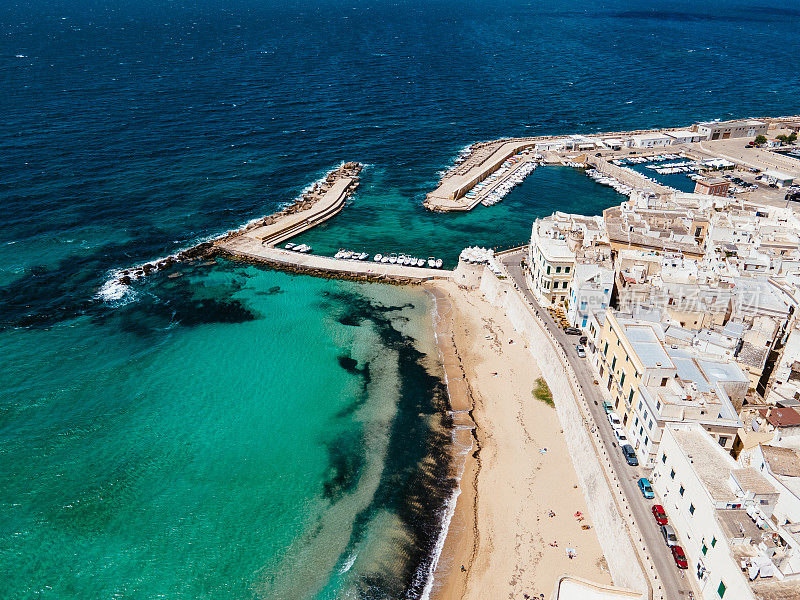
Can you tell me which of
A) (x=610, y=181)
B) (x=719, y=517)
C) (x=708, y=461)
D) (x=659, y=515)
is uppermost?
(x=708, y=461)

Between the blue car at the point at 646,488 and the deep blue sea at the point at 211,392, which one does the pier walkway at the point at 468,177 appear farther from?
the blue car at the point at 646,488

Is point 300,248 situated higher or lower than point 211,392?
higher

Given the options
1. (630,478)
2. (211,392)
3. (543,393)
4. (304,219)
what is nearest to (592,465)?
(630,478)

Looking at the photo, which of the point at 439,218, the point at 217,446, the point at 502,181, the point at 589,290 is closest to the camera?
the point at 217,446

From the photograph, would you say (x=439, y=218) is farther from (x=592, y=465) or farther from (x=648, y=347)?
(x=592, y=465)

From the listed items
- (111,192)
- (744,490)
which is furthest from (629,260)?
(111,192)

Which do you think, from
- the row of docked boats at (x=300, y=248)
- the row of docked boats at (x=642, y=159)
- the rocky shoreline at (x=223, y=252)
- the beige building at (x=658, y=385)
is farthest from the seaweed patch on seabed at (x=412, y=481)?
the row of docked boats at (x=642, y=159)

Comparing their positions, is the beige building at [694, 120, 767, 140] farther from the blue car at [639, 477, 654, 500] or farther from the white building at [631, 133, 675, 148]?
the blue car at [639, 477, 654, 500]
